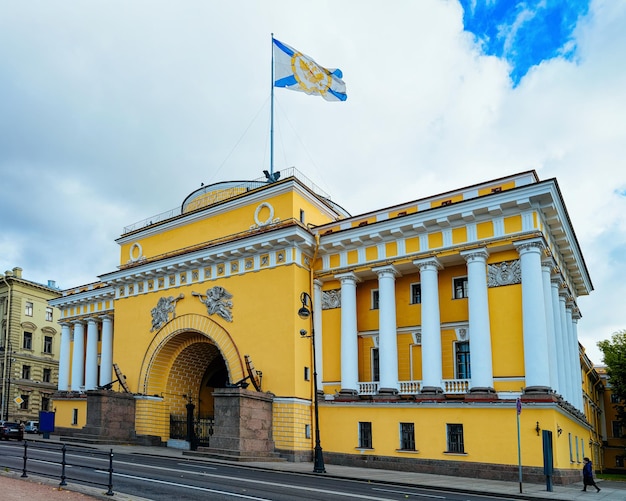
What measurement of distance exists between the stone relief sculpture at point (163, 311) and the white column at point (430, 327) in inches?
489

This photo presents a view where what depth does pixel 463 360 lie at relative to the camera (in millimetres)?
25578

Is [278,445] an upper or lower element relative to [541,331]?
lower

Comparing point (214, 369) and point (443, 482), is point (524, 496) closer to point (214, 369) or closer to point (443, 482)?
point (443, 482)

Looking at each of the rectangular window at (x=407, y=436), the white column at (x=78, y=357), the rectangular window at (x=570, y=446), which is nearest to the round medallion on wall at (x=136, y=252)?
the white column at (x=78, y=357)

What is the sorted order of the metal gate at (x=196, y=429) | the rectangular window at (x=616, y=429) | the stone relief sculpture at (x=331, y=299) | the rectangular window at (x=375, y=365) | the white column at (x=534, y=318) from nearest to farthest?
the white column at (x=534, y=318), the rectangular window at (x=375, y=365), the stone relief sculpture at (x=331, y=299), the metal gate at (x=196, y=429), the rectangular window at (x=616, y=429)

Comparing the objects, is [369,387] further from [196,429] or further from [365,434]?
[196,429]

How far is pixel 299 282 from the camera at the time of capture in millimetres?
27562

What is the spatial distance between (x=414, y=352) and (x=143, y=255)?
1613cm

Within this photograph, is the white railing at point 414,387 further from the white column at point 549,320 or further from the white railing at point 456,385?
the white column at point 549,320

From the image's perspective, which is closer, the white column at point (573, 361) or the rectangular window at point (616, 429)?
the white column at point (573, 361)

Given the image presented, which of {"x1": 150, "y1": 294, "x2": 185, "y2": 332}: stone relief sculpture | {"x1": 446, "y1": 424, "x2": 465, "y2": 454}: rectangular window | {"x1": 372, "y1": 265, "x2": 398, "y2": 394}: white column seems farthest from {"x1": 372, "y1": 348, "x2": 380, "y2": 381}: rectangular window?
{"x1": 150, "y1": 294, "x2": 185, "y2": 332}: stone relief sculpture

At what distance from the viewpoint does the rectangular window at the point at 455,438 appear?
23031 mm

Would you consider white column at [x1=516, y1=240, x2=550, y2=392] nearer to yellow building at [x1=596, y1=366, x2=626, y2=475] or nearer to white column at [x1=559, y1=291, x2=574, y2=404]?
white column at [x1=559, y1=291, x2=574, y2=404]

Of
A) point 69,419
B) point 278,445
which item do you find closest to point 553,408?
point 278,445
